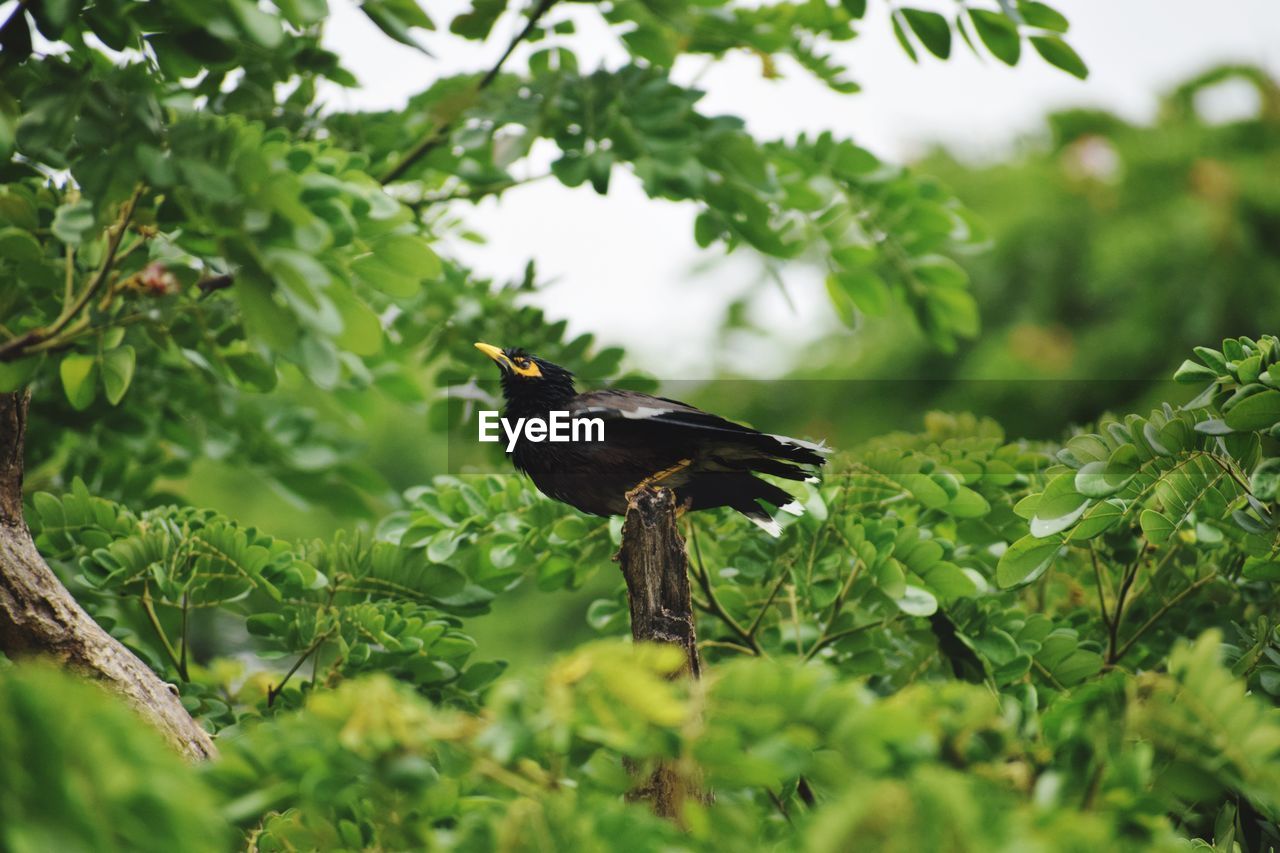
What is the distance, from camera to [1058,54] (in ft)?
6.88

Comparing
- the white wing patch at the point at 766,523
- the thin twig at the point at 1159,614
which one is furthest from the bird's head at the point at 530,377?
the thin twig at the point at 1159,614

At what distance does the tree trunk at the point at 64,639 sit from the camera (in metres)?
1.76

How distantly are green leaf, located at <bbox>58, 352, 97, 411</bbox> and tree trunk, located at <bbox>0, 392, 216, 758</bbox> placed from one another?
217 mm

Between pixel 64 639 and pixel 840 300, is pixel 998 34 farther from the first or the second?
pixel 64 639

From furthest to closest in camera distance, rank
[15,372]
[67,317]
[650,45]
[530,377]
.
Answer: [650,45], [530,377], [15,372], [67,317]

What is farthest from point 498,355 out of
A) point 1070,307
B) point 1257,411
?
point 1070,307

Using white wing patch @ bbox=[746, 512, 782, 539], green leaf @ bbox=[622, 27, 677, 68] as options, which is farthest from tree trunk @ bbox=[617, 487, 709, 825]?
green leaf @ bbox=[622, 27, 677, 68]

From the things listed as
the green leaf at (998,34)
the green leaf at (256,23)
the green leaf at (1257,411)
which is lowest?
the green leaf at (1257,411)

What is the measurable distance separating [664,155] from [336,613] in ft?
3.57

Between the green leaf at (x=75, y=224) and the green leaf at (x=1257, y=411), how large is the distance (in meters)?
1.57

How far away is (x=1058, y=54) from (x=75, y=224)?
1663 mm

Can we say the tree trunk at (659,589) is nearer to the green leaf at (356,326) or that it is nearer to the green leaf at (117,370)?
the green leaf at (356,326)

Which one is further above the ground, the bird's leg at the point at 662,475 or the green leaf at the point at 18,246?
the green leaf at the point at 18,246

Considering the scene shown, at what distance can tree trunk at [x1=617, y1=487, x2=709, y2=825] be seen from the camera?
1.63m
